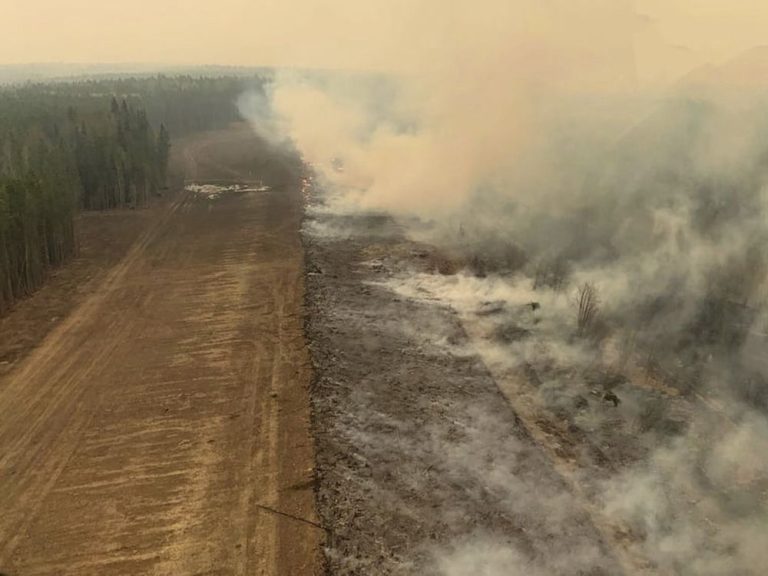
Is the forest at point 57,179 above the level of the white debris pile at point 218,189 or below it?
above

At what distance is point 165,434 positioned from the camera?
758 inches

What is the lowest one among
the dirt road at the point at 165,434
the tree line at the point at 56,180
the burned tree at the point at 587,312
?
the dirt road at the point at 165,434

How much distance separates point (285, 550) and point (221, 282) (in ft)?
65.1

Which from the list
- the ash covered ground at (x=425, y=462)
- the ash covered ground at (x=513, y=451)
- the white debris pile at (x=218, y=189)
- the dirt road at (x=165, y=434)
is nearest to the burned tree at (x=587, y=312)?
the ash covered ground at (x=513, y=451)

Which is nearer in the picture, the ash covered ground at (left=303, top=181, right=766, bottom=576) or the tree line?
the ash covered ground at (left=303, top=181, right=766, bottom=576)

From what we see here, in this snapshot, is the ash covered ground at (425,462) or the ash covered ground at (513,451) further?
the ash covered ground at (513,451)

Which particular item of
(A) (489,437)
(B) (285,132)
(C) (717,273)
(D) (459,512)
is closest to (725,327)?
(C) (717,273)

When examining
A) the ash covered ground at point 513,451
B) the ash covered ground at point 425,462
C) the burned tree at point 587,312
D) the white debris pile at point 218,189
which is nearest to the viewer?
the ash covered ground at point 425,462

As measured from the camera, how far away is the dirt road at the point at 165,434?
14.9 m

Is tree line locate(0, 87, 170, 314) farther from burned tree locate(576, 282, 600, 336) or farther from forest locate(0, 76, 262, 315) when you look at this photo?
burned tree locate(576, 282, 600, 336)

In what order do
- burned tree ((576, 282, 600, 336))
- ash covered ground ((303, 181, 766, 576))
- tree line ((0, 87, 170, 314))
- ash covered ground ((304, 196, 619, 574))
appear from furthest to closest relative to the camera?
tree line ((0, 87, 170, 314)) → burned tree ((576, 282, 600, 336)) → ash covered ground ((303, 181, 766, 576)) → ash covered ground ((304, 196, 619, 574))

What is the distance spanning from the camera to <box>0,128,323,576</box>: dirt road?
14852mm

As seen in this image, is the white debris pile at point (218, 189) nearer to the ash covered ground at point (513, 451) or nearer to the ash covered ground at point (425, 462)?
the ash covered ground at point (513, 451)

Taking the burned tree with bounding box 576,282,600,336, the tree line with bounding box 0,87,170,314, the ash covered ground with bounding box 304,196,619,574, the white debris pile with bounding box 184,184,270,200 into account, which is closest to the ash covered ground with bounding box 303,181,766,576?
the ash covered ground with bounding box 304,196,619,574
